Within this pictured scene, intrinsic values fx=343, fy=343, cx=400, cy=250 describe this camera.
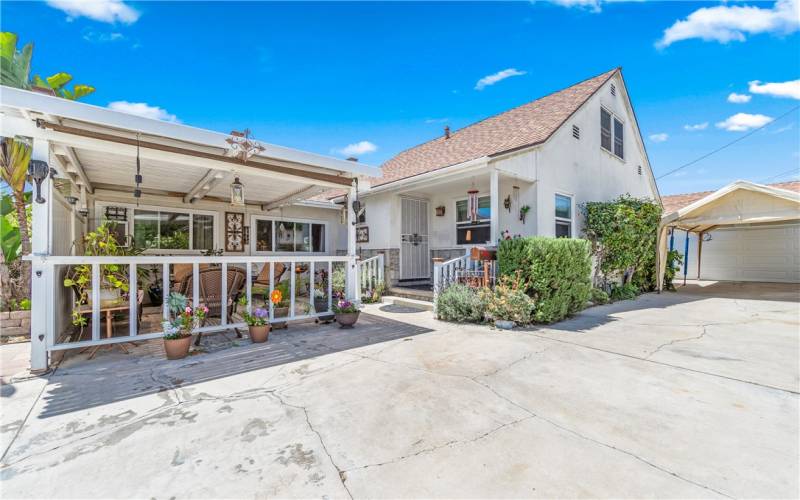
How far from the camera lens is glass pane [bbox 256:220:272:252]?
34.0 ft

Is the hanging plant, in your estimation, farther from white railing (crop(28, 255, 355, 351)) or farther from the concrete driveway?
white railing (crop(28, 255, 355, 351))

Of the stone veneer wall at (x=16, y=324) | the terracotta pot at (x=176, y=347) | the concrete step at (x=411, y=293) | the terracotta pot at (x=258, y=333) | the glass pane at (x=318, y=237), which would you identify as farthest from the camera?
the glass pane at (x=318, y=237)

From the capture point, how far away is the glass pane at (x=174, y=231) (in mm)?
8680

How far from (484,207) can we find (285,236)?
6245mm

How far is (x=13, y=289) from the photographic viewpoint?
616 cm

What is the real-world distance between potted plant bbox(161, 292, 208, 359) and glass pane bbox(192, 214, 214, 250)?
16.8 ft

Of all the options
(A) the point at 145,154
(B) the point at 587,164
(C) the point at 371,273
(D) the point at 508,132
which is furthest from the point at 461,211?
(A) the point at 145,154

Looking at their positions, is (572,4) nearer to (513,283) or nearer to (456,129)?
(456,129)

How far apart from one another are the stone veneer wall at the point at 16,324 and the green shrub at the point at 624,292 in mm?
12689

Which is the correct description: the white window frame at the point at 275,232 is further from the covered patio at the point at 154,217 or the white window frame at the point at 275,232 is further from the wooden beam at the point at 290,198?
the wooden beam at the point at 290,198

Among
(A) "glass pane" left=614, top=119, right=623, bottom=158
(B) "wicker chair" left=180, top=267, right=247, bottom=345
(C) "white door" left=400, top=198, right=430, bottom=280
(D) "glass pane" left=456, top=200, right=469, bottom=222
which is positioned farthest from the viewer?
(A) "glass pane" left=614, top=119, right=623, bottom=158

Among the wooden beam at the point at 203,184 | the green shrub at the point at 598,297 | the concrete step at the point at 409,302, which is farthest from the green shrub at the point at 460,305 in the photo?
the wooden beam at the point at 203,184

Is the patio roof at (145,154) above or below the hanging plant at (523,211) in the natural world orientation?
above

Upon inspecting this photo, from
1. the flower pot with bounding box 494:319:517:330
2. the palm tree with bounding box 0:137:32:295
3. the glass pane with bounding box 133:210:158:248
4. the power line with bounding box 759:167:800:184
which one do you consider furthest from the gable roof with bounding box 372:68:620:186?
the power line with bounding box 759:167:800:184
